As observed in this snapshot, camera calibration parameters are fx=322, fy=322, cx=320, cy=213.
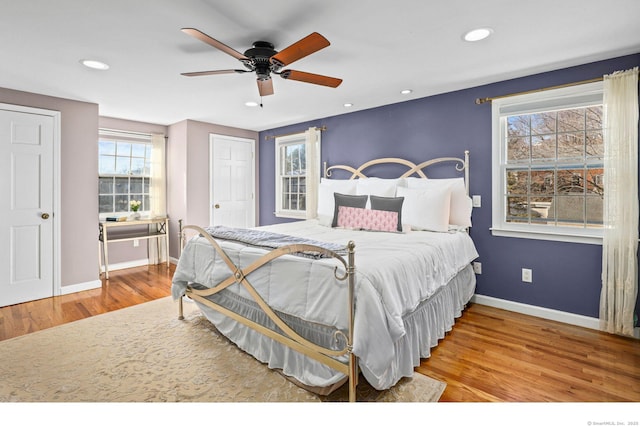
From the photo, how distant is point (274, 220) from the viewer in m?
5.71

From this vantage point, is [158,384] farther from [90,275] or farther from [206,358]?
[90,275]

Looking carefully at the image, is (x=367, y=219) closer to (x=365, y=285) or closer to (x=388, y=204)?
(x=388, y=204)

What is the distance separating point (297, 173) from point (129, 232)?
2754 mm

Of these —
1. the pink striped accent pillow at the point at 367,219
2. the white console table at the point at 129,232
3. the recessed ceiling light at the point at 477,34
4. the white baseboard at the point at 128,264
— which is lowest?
the white baseboard at the point at 128,264

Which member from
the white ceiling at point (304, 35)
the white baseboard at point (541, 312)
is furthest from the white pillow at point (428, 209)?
the white ceiling at point (304, 35)

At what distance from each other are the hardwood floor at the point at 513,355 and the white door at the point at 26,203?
0.87ft

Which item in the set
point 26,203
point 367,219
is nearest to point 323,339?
point 367,219

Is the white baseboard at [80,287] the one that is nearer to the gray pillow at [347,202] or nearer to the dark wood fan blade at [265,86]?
the gray pillow at [347,202]

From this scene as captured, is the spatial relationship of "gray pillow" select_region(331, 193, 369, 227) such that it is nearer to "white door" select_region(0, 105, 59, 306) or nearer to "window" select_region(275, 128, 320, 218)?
"window" select_region(275, 128, 320, 218)

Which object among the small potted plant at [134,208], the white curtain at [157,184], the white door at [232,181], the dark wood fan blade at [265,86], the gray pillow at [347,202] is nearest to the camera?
the dark wood fan blade at [265,86]

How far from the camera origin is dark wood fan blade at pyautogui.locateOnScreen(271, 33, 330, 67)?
1846 millimetres

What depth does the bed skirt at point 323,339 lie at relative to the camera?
1813 millimetres

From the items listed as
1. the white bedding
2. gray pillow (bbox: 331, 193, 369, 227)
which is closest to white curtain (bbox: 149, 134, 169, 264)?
the white bedding

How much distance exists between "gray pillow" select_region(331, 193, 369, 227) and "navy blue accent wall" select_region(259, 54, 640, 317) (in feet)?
2.95
